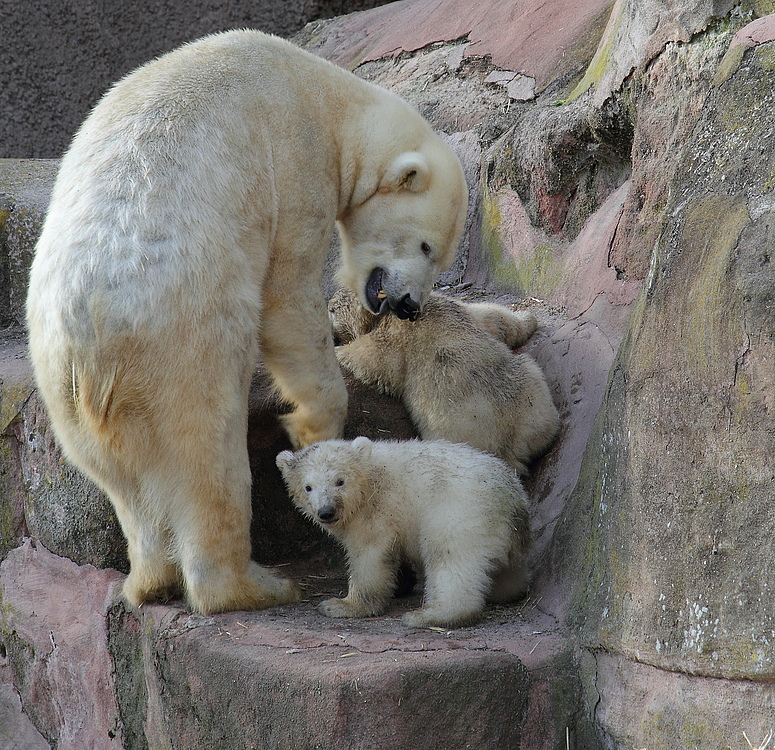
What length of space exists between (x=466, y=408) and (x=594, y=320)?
2.58 feet

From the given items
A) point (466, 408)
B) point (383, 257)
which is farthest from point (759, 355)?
point (383, 257)

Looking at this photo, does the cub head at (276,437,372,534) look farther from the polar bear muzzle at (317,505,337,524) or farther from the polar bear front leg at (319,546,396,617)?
the polar bear front leg at (319,546,396,617)

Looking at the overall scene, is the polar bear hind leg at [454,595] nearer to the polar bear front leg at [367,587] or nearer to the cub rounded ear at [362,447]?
the polar bear front leg at [367,587]

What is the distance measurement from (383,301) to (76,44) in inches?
240

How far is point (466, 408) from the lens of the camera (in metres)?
3.78

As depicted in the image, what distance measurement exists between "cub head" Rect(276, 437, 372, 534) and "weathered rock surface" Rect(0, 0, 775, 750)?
1.18 feet

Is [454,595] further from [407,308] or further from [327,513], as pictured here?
[407,308]

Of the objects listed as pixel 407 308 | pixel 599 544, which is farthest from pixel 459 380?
pixel 599 544

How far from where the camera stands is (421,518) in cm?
310

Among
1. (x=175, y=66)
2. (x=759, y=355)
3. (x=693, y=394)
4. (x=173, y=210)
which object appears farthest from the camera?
A: (x=175, y=66)

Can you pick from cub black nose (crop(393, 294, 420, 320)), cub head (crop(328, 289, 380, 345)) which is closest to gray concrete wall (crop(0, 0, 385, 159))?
cub head (crop(328, 289, 380, 345))

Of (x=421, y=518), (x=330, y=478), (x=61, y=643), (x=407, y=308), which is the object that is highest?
(x=407, y=308)

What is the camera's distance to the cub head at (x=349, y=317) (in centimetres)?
420

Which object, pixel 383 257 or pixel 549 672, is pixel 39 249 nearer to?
pixel 383 257
